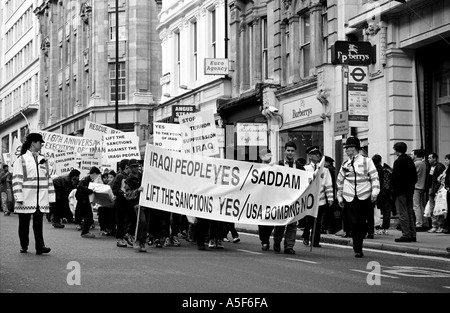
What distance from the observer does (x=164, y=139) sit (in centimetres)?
2452

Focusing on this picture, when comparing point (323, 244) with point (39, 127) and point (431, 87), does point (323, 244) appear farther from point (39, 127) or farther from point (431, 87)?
point (39, 127)

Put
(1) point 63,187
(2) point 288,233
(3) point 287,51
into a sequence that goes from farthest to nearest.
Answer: (3) point 287,51 → (1) point 63,187 → (2) point 288,233

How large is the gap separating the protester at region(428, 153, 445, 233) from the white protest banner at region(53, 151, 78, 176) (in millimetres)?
11760

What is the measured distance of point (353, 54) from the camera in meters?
23.0

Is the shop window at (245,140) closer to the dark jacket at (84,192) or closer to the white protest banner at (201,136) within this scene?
the white protest banner at (201,136)

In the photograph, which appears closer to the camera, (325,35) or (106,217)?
(106,217)

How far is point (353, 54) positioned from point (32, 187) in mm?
10005

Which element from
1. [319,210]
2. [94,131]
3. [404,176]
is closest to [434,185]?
[404,176]

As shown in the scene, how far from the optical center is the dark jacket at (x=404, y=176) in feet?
61.7

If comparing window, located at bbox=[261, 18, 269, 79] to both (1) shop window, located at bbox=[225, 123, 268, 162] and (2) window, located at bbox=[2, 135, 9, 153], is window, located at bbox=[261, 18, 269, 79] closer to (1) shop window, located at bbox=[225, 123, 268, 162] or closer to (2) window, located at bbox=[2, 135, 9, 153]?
(1) shop window, located at bbox=[225, 123, 268, 162]


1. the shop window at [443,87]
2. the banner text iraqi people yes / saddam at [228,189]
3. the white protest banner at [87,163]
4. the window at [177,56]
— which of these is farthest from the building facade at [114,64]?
the banner text iraqi people yes / saddam at [228,189]

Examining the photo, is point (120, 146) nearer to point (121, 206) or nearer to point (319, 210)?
point (121, 206)

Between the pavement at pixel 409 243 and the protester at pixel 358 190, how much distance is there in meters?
1.73
